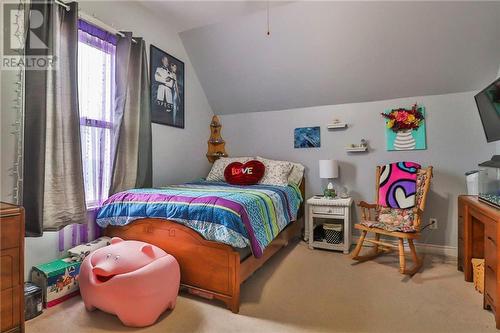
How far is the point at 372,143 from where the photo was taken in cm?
324

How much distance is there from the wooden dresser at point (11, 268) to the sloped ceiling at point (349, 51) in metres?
2.68

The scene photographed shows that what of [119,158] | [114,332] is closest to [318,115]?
[119,158]

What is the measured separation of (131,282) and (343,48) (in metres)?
2.97

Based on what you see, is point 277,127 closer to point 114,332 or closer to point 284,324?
point 284,324

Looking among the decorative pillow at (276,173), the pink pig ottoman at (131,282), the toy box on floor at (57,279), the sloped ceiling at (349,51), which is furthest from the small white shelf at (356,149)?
the toy box on floor at (57,279)

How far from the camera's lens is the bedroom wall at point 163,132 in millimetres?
1919

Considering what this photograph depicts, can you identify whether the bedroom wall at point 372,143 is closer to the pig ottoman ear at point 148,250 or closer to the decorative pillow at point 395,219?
the decorative pillow at point 395,219

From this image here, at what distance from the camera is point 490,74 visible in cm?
268

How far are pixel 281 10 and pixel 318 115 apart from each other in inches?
54.4

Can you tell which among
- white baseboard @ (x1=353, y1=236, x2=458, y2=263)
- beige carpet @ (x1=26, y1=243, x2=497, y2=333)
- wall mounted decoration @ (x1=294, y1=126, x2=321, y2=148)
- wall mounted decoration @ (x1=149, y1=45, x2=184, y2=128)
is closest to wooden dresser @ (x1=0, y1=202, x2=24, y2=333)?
beige carpet @ (x1=26, y1=243, x2=497, y2=333)

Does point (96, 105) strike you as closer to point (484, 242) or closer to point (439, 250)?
point (484, 242)

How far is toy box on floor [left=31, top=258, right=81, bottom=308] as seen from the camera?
1.82 meters

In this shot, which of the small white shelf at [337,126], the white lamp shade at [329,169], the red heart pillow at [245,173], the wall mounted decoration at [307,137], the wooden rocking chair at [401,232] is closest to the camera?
the wooden rocking chair at [401,232]

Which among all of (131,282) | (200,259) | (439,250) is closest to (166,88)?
(200,259)
